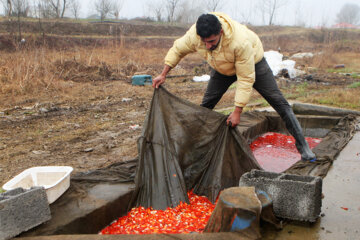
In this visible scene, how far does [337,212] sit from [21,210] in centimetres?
255

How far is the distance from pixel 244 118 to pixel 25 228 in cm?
429

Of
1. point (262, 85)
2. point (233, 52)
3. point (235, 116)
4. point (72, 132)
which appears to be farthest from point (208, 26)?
point (72, 132)

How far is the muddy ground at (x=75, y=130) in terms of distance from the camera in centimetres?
443

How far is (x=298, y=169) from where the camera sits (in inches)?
146

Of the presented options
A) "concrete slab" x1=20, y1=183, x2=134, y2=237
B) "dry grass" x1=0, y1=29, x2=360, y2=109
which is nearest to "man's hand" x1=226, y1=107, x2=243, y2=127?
"concrete slab" x1=20, y1=183, x2=134, y2=237

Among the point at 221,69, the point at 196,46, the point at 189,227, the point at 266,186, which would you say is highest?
the point at 196,46

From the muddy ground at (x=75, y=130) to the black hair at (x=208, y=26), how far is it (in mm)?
2235

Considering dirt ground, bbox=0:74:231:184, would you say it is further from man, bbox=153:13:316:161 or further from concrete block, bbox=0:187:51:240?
man, bbox=153:13:316:161

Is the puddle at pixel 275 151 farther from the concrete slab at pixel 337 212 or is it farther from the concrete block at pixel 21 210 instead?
the concrete block at pixel 21 210

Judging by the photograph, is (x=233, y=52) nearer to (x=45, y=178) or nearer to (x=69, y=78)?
(x=45, y=178)

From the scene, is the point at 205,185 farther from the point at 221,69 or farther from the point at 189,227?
the point at 221,69

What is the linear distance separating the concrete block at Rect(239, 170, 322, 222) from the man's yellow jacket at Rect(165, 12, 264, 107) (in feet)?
3.34

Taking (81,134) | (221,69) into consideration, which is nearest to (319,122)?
(221,69)

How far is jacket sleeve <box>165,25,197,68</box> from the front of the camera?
3484 mm
